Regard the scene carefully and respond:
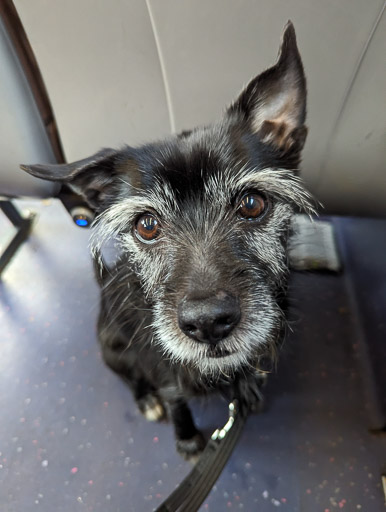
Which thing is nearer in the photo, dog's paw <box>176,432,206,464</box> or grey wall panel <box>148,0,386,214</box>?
grey wall panel <box>148,0,386,214</box>

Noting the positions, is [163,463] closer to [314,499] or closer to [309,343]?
A: [314,499]

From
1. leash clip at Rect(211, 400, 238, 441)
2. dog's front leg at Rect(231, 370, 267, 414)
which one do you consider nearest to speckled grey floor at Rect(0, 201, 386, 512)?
dog's front leg at Rect(231, 370, 267, 414)

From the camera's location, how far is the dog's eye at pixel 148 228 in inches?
50.2

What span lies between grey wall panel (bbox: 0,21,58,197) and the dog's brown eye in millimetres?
1043

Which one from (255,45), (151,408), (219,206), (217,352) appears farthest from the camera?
(151,408)

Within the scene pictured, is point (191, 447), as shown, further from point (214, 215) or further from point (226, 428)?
point (214, 215)

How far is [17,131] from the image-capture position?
1.52 meters

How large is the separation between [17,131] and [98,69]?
0.46 metres

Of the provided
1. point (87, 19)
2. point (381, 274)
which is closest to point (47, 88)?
point (87, 19)

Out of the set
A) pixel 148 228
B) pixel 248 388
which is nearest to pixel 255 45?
pixel 148 228

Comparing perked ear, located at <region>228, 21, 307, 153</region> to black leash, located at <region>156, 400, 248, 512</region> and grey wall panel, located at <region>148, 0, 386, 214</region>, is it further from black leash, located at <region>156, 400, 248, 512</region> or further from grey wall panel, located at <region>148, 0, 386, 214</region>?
black leash, located at <region>156, 400, 248, 512</region>

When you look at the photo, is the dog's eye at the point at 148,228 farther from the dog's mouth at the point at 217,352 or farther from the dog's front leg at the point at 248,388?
the dog's front leg at the point at 248,388

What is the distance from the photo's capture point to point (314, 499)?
152cm

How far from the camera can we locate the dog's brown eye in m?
1.23
